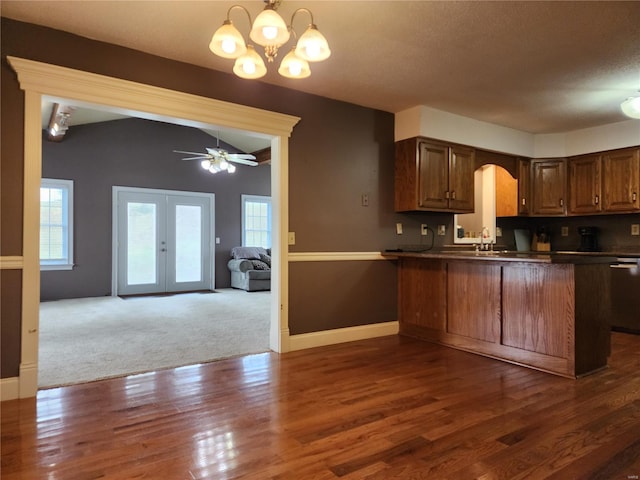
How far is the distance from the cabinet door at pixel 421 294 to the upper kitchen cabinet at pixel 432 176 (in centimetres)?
64

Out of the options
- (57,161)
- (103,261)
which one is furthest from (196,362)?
(57,161)

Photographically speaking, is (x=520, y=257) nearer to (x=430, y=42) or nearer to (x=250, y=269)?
(x=430, y=42)

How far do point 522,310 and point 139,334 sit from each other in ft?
12.9

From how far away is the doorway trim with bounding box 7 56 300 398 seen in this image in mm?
2666

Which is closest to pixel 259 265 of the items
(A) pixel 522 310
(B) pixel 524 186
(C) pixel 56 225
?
(C) pixel 56 225

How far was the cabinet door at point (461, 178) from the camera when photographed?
4.54m

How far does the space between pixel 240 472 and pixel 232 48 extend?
213cm

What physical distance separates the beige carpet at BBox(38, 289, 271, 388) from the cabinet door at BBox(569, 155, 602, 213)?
442 cm

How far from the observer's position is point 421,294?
426 centimetres

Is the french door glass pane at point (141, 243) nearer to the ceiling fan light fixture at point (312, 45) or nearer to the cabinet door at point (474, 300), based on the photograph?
the cabinet door at point (474, 300)

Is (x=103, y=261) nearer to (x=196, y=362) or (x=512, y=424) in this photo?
(x=196, y=362)

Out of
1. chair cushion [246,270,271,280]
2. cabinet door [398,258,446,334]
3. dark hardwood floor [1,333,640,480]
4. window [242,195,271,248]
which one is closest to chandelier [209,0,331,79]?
dark hardwood floor [1,333,640,480]

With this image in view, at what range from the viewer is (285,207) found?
12.3ft

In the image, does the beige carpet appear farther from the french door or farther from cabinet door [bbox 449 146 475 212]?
cabinet door [bbox 449 146 475 212]
